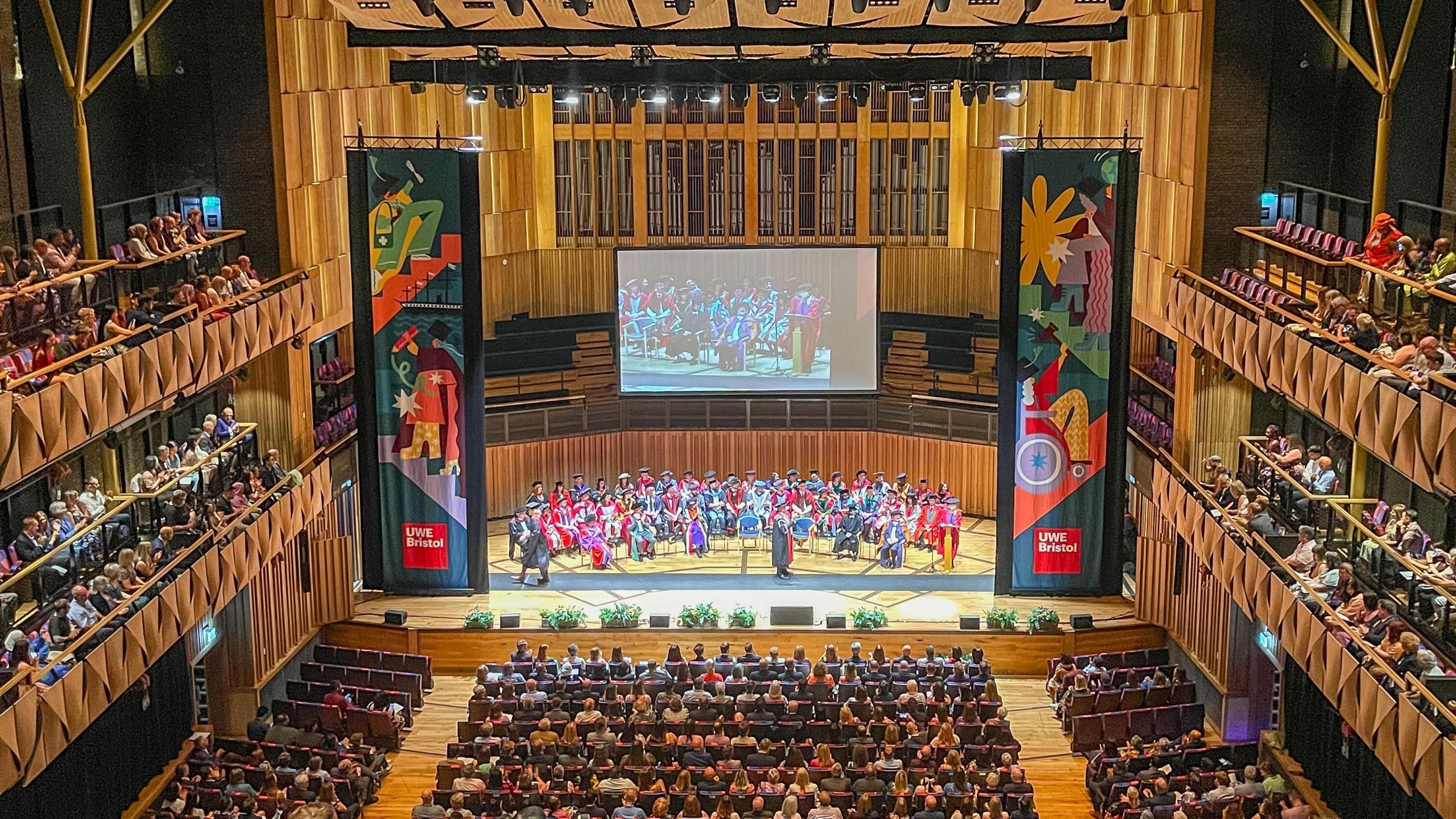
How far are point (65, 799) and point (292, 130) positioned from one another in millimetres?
9236

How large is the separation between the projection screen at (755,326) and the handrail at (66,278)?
1321cm

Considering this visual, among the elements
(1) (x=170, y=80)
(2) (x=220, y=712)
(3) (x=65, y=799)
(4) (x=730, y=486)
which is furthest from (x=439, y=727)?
(1) (x=170, y=80)

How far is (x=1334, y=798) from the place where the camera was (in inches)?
702

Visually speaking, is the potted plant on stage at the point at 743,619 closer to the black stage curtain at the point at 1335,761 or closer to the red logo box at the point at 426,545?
the red logo box at the point at 426,545

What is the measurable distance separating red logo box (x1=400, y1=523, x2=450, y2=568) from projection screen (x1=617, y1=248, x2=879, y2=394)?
6.85 m

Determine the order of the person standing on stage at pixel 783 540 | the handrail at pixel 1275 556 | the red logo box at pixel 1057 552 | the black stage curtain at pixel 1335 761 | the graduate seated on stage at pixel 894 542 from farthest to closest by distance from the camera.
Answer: the graduate seated on stage at pixel 894 542 → the person standing on stage at pixel 783 540 → the red logo box at pixel 1057 552 → the black stage curtain at pixel 1335 761 → the handrail at pixel 1275 556

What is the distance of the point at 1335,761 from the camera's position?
17828 millimetres

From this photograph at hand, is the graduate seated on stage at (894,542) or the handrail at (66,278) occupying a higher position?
the handrail at (66,278)

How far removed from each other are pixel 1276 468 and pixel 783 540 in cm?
964

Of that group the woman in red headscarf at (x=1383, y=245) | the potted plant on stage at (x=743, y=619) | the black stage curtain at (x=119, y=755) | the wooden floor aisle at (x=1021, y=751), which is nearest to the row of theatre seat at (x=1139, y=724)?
the wooden floor aisle at (x=1021, y=751)

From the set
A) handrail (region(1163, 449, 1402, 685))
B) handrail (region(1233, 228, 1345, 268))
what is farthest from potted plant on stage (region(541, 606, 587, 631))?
handrail (region(1233, 228, 1345, 268))

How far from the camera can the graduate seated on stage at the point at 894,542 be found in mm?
26062

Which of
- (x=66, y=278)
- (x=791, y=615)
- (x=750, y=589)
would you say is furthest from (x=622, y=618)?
(x=66, y=278)

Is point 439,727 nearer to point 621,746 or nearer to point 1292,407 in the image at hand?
point 621,746
